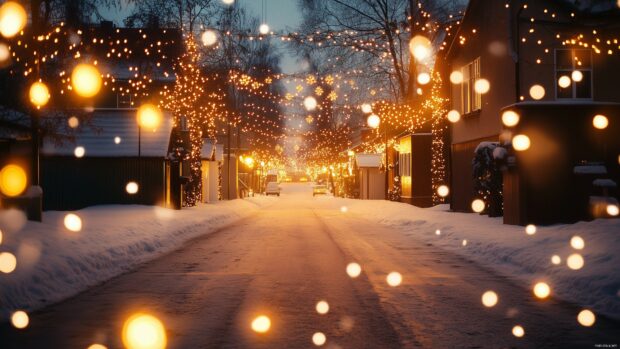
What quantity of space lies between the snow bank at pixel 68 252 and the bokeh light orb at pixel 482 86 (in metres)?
12.9

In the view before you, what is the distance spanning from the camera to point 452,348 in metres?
6.57

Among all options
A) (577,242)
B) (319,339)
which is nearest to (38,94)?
(319,339)

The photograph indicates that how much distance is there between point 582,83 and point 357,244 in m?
10.8

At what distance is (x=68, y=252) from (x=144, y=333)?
601 centimetres

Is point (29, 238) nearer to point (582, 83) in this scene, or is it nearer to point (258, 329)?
point (258, 329)

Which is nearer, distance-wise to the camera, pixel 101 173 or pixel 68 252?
pixel 68 252

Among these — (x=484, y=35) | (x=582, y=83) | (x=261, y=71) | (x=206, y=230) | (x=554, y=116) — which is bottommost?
(x=206, y=230)

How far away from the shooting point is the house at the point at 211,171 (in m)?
44.8

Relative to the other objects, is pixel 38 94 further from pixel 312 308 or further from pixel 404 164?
pixel 404 164

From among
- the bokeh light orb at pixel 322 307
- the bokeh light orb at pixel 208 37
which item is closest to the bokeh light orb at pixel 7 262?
Result: the bokeh light orb at pixel 322 307

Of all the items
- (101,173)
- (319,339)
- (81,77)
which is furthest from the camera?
(101,173)

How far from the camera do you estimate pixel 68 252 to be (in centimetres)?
1250

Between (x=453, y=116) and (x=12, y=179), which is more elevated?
(x=453, y=116)

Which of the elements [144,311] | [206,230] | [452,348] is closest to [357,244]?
[206,230]
